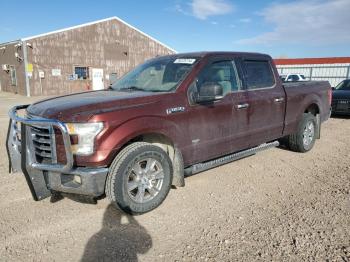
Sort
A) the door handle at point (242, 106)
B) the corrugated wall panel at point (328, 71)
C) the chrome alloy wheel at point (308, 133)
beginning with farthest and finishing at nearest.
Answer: the corrugated wall panel at point (328, 71) → the chrome alloy wheel at point (308, 133) → the door handle at point (242, 106)

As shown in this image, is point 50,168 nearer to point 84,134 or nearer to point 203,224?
point 84,134

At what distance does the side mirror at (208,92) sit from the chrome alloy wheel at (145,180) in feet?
3.52

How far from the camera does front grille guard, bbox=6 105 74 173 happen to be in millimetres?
3024

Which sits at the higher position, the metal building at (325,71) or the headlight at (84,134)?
the metal building at (325,71)

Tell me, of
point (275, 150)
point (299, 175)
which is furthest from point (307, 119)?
point (299, 175)

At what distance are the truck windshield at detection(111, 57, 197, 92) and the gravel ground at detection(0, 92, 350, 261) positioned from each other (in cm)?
154

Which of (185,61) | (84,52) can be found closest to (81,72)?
(84,52)

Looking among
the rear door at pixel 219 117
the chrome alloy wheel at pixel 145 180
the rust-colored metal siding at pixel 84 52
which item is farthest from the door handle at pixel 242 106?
the rust-colored metal siding at pixel 84 52

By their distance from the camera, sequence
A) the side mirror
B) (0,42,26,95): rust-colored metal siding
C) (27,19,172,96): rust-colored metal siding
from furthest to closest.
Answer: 1. (0,42,26,95): rust-colored metal siding
2. (27,19,172,96): rust-colored metal siding
3. the side mirror

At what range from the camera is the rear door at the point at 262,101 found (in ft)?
15.9

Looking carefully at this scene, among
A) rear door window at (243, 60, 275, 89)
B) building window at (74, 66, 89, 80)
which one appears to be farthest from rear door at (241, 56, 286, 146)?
building window at (74, 66, 89, 80)

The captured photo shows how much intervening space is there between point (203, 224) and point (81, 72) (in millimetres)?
24963

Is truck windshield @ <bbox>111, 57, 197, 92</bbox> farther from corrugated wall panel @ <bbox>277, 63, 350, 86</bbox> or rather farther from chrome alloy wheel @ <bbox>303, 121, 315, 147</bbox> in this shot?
corrugated wall panel @ <bbox>277, 63, 350, 86</bbox>

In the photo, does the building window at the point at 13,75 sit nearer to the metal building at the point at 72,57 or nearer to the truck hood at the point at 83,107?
the metal building at the point at 72,57
